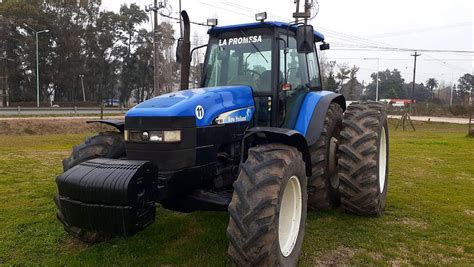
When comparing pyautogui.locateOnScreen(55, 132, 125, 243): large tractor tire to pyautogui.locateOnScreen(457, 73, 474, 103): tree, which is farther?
pyautogui.locateOnScreen(457, 73, 474, 103): tree

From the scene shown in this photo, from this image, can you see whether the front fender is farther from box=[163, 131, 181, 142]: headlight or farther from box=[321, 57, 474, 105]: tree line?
box=[321, 57, 474, 105]: tree line

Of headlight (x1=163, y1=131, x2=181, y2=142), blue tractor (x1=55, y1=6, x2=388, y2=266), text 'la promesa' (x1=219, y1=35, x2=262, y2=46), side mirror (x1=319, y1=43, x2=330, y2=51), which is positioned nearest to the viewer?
blue tractor (x1=55, y1=6, x2=388, y2=266)

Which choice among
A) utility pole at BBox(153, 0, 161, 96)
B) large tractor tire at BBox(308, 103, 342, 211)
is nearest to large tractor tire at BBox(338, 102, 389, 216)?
large tractor tire at BBox(308, 103, 342, 211)

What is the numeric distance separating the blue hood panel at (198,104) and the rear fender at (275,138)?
40cm

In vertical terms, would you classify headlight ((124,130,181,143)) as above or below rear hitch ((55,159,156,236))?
above

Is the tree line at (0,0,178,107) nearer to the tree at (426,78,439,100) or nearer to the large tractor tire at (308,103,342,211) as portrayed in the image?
the large tractor tire at (308,103,342,211)

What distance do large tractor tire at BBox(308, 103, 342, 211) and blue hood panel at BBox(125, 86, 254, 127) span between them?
1.14 metres

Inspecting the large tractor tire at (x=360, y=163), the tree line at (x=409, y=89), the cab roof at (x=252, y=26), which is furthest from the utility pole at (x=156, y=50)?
the tree line at (x=409, y=89)

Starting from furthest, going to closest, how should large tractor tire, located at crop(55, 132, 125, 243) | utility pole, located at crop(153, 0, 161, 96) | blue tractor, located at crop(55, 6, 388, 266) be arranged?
utility pole, located at crop(153, 0, 161, 96), large tractor tire, located at crop(55, 132, 125, 243), blue tractor, located at crop(55, 6, 388, 266)

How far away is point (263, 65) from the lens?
16.0ft

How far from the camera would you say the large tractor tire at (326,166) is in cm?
504

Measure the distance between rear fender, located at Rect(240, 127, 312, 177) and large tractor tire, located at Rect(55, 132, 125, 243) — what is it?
4.59ft

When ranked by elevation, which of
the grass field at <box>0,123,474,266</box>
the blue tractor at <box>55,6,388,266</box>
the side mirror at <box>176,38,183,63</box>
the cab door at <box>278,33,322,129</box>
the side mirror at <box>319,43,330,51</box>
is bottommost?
the grass field at <box>0,123,474,266</box>

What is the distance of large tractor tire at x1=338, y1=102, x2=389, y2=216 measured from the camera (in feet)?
16.4
